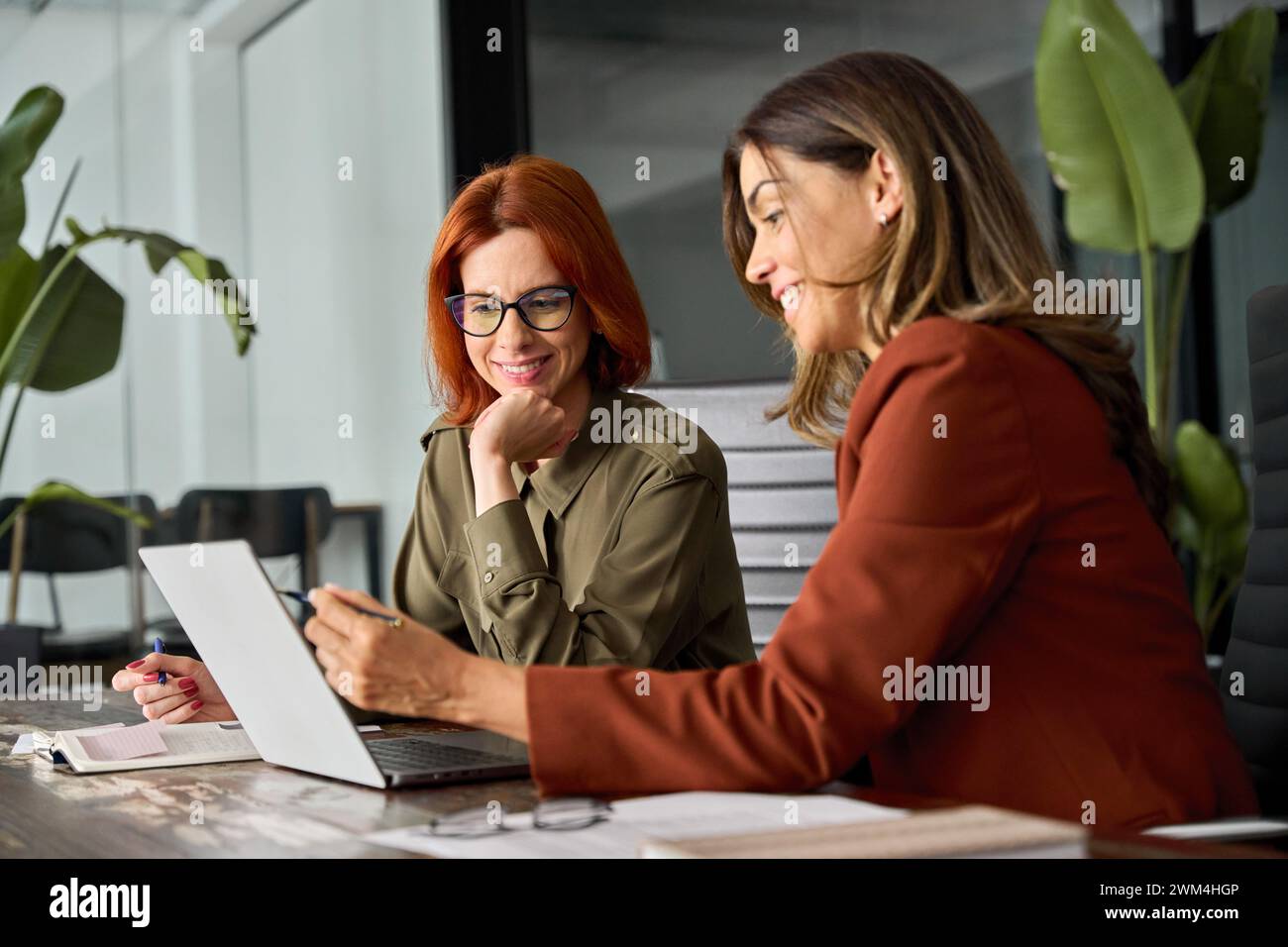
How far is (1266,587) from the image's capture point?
1482 mm

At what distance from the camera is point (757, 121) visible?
1243mm

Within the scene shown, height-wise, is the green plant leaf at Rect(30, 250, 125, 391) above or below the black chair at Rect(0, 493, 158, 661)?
above

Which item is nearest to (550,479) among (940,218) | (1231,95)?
(940,218)

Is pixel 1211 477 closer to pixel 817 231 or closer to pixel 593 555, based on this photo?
pixel 593 555

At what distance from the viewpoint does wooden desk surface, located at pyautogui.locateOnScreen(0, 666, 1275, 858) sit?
2.90ft

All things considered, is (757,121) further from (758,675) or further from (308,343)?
(308,343)

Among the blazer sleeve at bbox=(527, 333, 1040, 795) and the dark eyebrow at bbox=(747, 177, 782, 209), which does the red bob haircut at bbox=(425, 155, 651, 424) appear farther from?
the blazer sleeve at bbox=(527, 333, 1040, 795)

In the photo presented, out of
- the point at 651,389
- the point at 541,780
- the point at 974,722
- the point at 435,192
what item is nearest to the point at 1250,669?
the point at 974,722

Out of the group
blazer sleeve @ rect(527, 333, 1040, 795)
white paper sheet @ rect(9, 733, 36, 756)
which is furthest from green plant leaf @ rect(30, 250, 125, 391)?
blazer sleeve @ rect(527, 333, 1040, 795)

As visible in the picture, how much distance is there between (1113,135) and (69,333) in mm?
2650
